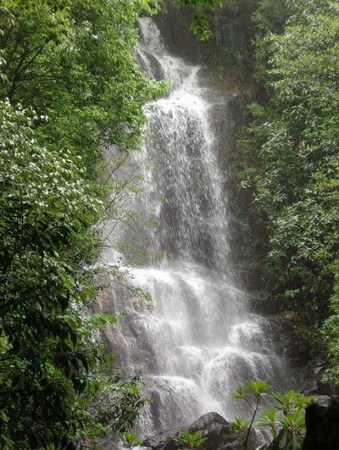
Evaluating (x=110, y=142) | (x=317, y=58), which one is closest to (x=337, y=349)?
(x=110, y=142)

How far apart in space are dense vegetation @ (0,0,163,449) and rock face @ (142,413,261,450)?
223cm

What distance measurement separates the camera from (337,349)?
10.4 metres

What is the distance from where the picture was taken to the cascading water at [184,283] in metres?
12.9

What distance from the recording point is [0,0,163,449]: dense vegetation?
314cm

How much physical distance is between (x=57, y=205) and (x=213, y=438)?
7.35 m

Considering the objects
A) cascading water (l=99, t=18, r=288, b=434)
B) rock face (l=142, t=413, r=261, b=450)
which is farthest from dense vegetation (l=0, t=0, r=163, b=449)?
cascading water (l=99, t=18, r=288, b=434)

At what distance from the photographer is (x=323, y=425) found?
3898 mm

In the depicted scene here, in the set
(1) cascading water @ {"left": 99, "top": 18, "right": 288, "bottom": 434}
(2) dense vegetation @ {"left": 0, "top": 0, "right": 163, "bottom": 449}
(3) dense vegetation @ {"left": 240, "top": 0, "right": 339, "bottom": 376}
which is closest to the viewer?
(2) dense vegetation @ {"left": 0, "top": 0, "right": 163, "bottom": 449}

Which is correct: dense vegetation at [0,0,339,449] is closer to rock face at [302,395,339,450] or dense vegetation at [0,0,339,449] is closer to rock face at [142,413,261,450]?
rock face at [142,413,261,450]

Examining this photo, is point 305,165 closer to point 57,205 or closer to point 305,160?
point 305,160

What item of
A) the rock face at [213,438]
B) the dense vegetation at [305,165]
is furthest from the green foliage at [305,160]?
the rock face at [213,438]

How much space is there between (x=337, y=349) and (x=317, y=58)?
29.9 ft

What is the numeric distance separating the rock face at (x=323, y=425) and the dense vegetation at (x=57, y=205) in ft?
6.06

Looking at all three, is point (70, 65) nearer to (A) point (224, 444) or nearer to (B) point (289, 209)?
(A) point (224, 444)
